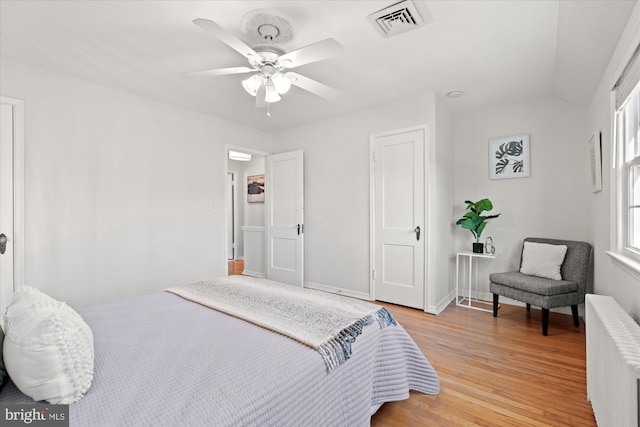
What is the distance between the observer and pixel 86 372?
1.06 metres

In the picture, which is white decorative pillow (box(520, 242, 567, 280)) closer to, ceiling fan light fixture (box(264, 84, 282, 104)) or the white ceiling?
the white ceiling

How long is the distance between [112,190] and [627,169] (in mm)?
4264

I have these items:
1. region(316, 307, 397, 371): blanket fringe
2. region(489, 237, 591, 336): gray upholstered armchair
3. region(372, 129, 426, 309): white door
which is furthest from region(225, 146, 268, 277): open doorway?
region(489, 237, 591, 336): gray upholstered armchair

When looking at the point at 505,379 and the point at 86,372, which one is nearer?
the point at 86,372

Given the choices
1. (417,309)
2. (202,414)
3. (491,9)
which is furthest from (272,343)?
(417,309)

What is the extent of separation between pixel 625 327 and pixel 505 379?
0.95 meters

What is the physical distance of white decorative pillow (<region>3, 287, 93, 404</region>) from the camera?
976mm

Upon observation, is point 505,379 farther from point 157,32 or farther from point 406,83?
point 157,32

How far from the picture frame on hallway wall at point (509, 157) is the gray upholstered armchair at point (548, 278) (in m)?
0.83

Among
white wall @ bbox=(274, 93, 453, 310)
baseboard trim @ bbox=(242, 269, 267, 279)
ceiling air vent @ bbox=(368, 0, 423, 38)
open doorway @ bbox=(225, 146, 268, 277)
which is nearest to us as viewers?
ceiling air vent @ bbox=(368, 0, 423, 38)

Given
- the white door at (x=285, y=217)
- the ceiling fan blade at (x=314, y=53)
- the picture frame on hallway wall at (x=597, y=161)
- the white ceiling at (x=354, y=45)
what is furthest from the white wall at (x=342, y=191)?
the ceiling fan blade at (x=314, y=53)

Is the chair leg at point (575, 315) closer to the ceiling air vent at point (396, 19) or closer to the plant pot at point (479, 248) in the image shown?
the plant pot at point (479, 248)

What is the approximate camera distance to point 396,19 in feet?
6.54

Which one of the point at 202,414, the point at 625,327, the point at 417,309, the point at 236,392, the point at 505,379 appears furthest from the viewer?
the point at 417,309
